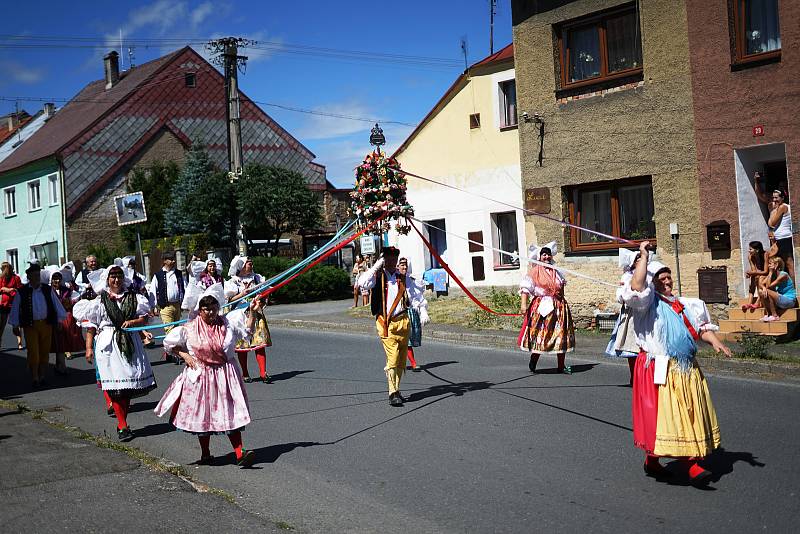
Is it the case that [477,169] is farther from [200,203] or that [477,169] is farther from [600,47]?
[200,203]

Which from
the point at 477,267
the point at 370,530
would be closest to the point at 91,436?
the point at 370,530

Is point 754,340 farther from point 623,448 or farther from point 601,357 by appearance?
point 623,448

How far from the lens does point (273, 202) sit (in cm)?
3409

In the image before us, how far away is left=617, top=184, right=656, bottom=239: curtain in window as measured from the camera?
16.6 metres

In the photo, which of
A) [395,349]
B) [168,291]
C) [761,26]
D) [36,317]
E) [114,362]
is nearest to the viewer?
[114,362]

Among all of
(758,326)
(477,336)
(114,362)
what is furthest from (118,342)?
(758,326)

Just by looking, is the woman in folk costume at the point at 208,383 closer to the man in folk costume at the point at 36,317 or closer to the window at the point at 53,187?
the man in folk costume at the point at 36,317

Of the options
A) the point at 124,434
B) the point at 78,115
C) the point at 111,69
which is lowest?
the point at 124,434

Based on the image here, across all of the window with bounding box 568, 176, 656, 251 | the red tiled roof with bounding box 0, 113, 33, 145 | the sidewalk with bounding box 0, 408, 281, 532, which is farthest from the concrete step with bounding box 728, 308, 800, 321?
the red tiled roof with bounding box 0, 113, 33, 145

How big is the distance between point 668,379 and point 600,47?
11.9 meters

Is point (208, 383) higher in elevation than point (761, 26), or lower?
lower

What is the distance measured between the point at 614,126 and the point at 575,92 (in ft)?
4.10

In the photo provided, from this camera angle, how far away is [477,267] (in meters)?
23.2

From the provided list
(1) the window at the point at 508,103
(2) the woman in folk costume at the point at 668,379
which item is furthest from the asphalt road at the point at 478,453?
(1) the window at the point at 508,103
